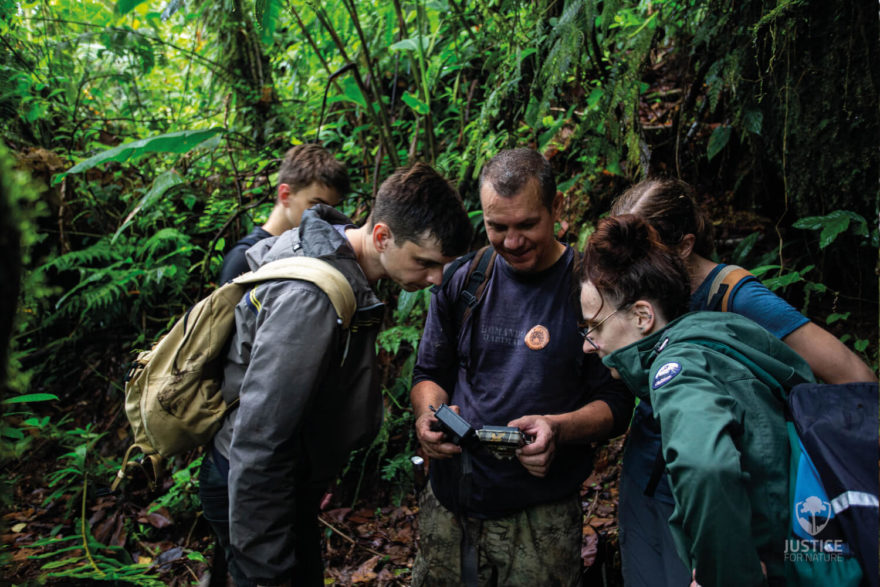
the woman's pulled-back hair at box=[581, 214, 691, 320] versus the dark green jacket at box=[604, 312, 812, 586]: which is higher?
the woman's pulled-back hair at box=[581, 214, 691, 320]

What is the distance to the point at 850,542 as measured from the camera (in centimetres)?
129

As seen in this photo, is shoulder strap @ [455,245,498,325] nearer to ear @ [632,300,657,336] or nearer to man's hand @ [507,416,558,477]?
man's hand @ [507,416,558,477]

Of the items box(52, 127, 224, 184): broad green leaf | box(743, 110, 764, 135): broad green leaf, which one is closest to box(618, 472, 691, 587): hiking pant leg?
box(743, 110, 764, 135): broad green leaf

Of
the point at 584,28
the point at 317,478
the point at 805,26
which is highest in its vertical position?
the point at 584,28

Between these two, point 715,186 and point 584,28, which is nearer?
point 584,28

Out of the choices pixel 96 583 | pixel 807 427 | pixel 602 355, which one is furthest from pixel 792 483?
pixel 96 583

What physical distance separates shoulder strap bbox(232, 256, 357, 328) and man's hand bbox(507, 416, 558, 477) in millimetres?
860

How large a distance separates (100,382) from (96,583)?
13.7 ft

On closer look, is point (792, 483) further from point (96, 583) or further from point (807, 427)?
point (96, 583)

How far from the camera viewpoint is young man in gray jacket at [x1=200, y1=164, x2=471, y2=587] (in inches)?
71.7

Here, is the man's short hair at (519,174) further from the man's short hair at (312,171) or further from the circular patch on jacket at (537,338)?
the man's short hair at (312,171)

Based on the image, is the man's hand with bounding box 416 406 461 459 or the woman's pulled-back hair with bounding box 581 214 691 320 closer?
the woman's pulled-back hair with bounding box 581 214 691 320

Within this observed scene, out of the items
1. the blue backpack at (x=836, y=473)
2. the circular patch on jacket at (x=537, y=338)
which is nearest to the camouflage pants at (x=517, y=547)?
the circular patch on jacket at (x=537, y=338)

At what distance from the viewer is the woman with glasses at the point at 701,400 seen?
1.31m
